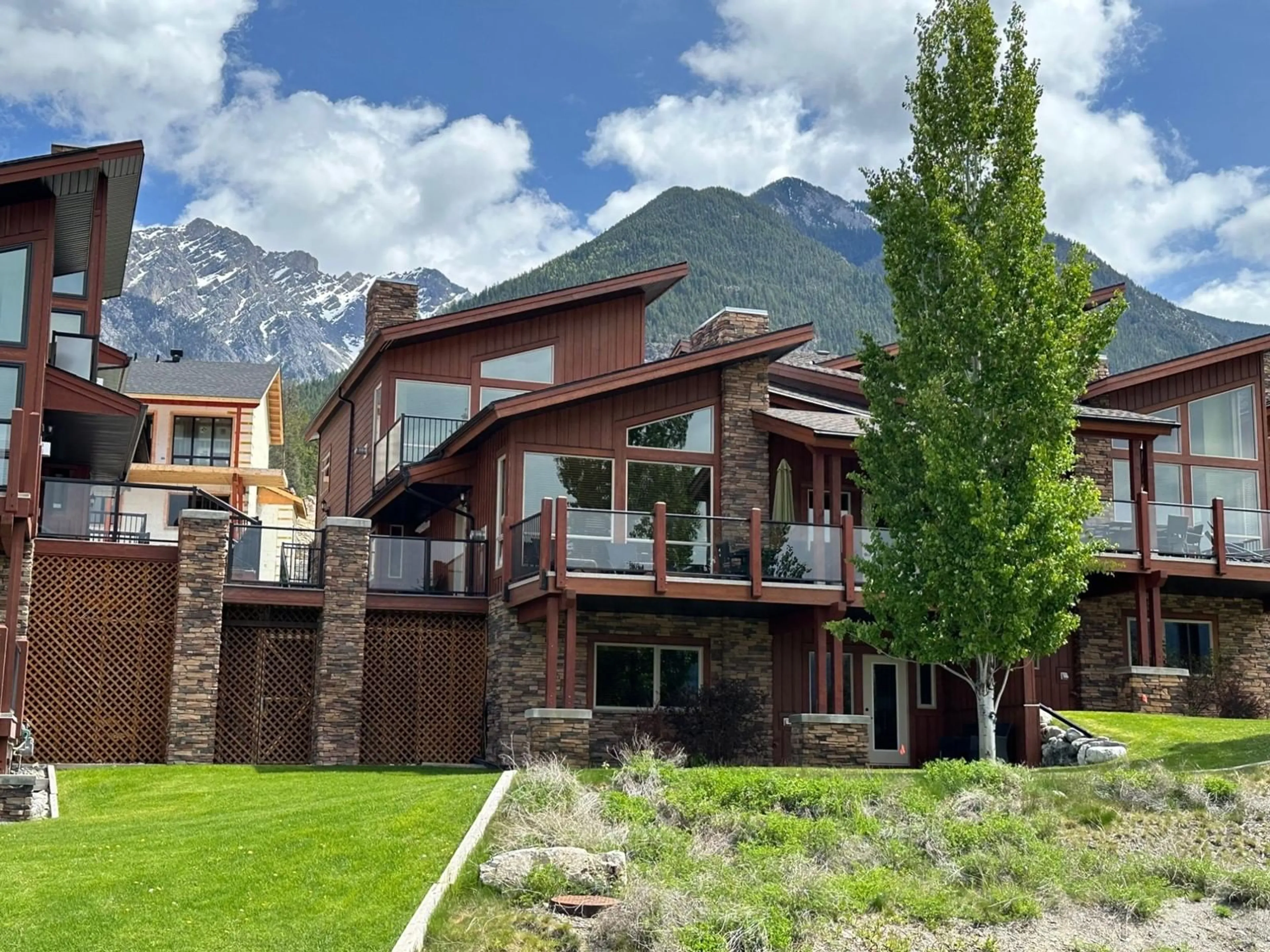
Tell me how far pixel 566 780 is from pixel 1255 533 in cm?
1641

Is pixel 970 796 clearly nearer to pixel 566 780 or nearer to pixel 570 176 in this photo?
pixel 566 780

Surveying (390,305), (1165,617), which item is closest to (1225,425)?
(1165,617)

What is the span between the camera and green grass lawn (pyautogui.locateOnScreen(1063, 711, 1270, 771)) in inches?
691

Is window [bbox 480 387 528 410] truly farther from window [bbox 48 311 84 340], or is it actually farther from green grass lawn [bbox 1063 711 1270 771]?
green grass lawn [bbox 1063 711 1270 771]

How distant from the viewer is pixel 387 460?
2786cm

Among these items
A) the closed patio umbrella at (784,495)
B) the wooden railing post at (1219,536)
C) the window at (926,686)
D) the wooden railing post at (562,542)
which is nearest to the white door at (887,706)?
the window at (926,686)

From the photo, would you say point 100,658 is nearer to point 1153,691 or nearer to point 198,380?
point 1153,691

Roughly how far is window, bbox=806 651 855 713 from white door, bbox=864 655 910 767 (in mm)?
322

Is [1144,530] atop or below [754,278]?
below

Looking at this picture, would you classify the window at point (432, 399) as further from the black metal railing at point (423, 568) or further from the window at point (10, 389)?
the window at point (10, 389)

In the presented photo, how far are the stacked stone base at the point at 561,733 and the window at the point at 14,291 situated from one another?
8.95 metres

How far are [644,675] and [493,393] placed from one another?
732 centimetres

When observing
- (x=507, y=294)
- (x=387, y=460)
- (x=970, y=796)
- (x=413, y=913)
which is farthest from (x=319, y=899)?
(x=507, y=294)

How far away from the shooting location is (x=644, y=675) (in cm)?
2350
